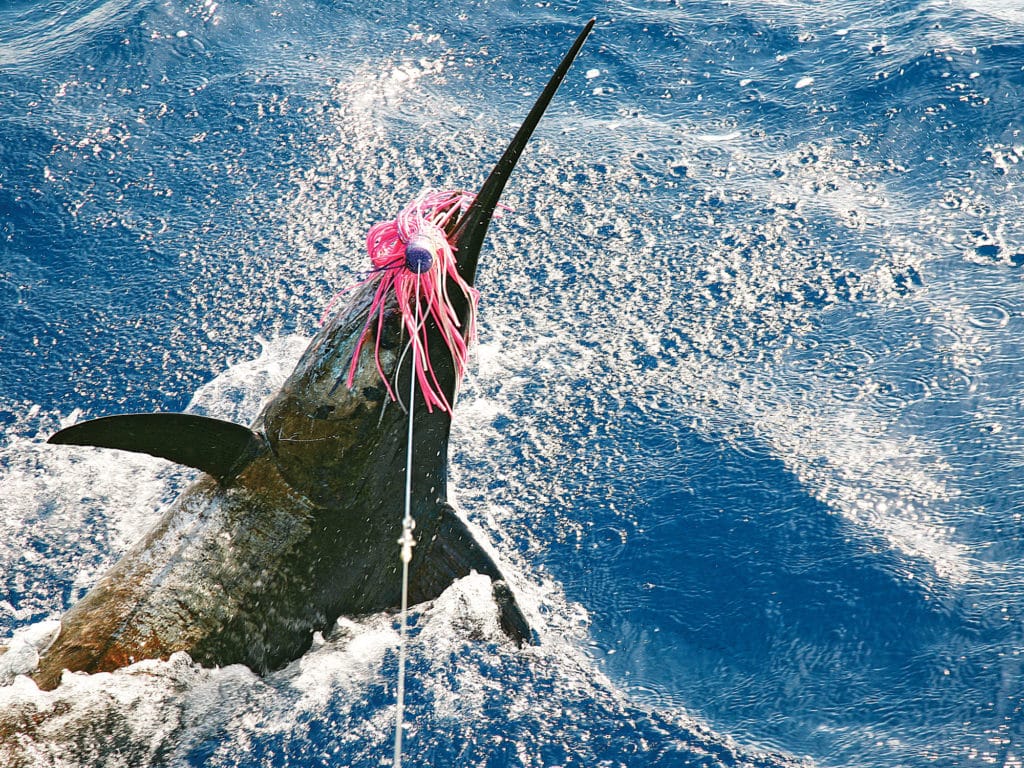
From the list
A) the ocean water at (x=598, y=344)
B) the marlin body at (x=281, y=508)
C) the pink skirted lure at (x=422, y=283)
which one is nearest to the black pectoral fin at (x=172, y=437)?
the marlin body at (x=281, y=508)

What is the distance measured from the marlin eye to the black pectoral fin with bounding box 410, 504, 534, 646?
1.16m

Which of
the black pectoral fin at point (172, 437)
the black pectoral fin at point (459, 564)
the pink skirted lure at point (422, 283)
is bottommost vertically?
the black pectoral fin at point (459, 564)

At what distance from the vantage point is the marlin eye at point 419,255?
348 cm

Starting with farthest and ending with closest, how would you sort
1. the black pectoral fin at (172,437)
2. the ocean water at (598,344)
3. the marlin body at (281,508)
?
the ocean water at (598,344), the marlin body at (281,508), the black pectoral fin at (172,437)

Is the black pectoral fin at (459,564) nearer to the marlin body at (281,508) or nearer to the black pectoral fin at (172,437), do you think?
the marlin body at (281,508)

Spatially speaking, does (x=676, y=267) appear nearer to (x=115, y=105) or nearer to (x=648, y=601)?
(x=648, y=601)

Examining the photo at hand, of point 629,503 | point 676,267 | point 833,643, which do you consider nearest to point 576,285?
point 676,267

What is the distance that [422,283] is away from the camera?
3.57 m

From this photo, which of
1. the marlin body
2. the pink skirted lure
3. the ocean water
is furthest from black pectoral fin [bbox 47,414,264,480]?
the ocean water

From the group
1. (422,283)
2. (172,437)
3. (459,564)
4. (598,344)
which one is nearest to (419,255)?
(422,283)

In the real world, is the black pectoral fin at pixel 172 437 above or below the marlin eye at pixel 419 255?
below

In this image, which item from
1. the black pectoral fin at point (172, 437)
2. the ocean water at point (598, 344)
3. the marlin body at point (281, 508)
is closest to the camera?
the black pectoral fin at point (172, 437)

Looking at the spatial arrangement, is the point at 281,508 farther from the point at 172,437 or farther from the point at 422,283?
the point at 422,283

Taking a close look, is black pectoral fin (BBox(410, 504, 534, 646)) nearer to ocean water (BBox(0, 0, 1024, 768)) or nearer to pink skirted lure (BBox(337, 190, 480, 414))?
ocean water (BBox(0, 0, 1024, 768))
